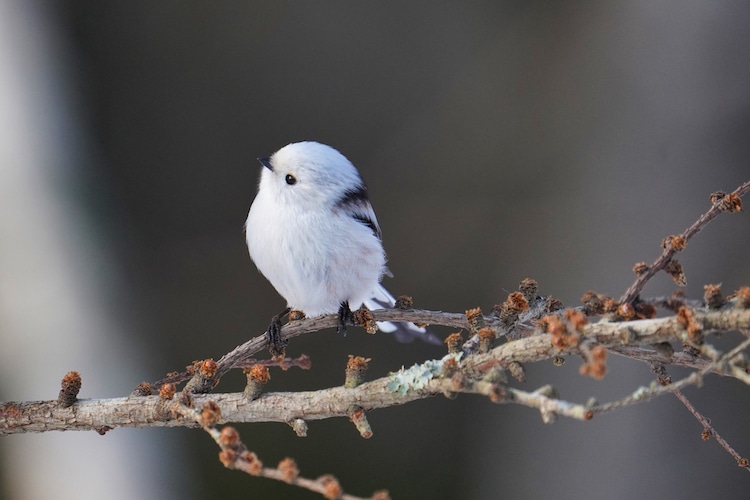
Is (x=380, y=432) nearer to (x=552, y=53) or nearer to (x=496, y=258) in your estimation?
(x=496, y=258)

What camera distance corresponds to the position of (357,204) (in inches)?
32.4

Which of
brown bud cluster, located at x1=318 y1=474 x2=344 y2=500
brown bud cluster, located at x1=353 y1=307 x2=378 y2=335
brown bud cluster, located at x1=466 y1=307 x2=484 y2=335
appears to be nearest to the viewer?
brown bud cluster, located at x1=318 y1=474 x2=344 y2=500

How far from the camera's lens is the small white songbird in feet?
2.48

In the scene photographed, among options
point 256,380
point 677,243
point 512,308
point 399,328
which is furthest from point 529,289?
point 399,328

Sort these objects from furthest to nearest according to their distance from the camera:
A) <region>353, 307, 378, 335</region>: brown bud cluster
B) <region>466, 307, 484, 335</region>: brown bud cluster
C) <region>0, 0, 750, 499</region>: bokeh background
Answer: <region>0, 0, 750, 499</region>: bokeh background < <region>353, 307, 378, 335</region>: brown bud cluster < <region>466, 307, 484, 335</region>: brown bud cluster

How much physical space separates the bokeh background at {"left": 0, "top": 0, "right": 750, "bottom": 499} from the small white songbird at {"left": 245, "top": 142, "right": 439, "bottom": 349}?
67cm

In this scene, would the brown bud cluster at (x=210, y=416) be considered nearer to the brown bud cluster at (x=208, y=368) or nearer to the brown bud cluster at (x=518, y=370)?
the brown bud cluster at (x=208, y=368)

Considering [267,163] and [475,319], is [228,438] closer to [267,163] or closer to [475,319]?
[475,319]

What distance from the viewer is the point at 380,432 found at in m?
1.53

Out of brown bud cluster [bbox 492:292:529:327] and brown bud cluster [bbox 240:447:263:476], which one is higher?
brown bud cluster [bbox 492:292:529:327]

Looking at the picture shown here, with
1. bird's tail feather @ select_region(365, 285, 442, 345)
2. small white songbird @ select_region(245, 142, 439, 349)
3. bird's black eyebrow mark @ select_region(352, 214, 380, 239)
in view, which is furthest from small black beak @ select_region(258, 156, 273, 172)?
bird's tail feather @ select_region(365, 285, 442, 345)

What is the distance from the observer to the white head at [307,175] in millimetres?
768

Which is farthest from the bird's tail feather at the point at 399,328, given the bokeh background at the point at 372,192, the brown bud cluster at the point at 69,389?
the bokeh background at the point at 372,192

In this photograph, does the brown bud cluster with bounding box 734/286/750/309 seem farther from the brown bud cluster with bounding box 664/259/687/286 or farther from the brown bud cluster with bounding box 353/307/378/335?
the brown bud cluster with bounding box 353/307/378/335
